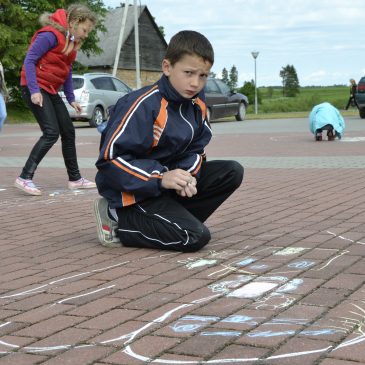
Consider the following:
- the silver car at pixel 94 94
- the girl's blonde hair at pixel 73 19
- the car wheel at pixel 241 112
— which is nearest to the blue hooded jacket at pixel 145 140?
the girl's blonde hair at pixel 73 19

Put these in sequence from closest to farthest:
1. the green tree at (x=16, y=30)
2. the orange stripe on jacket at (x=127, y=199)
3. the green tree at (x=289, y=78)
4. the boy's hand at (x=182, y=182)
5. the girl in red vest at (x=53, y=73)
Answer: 1. the boy's hand at (x=182, y=182)
2. the orange stripe on jacket at (x=127, y=199)
3. the girl in red vest at (x=53, y=73)
4. the green tree at (x=16, y=30)
5. the green tree at (x=289, y=78)

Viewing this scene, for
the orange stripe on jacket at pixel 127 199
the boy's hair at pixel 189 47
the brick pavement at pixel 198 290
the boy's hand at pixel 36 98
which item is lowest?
the brick pavement at pixel 198 290

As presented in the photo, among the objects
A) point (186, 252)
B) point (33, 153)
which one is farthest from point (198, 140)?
point (33, 153)

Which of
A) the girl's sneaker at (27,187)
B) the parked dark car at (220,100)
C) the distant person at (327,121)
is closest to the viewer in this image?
the girl's sneaker at (27,187)

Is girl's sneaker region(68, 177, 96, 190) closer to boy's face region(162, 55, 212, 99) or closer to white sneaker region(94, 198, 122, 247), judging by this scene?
white sneaker region(94, 198, 122, 247)

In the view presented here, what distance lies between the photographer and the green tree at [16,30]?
34.6 meters

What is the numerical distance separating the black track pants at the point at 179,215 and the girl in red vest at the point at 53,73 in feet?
9.85

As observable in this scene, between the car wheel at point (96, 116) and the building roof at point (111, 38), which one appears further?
the building roof at point (111, 38)

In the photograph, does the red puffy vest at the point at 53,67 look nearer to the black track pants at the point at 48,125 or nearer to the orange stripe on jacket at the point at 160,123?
the black track pants at the point at 48,125

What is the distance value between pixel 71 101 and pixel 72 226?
2.56 metres

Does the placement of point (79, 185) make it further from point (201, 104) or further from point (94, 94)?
point (94, 94)

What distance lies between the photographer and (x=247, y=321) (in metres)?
3.04

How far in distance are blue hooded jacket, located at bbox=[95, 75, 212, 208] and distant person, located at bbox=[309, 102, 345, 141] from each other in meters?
11.1

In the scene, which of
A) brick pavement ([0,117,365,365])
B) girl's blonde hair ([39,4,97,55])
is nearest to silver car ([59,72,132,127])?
girl's blonde hair ([39,4,97,55])
